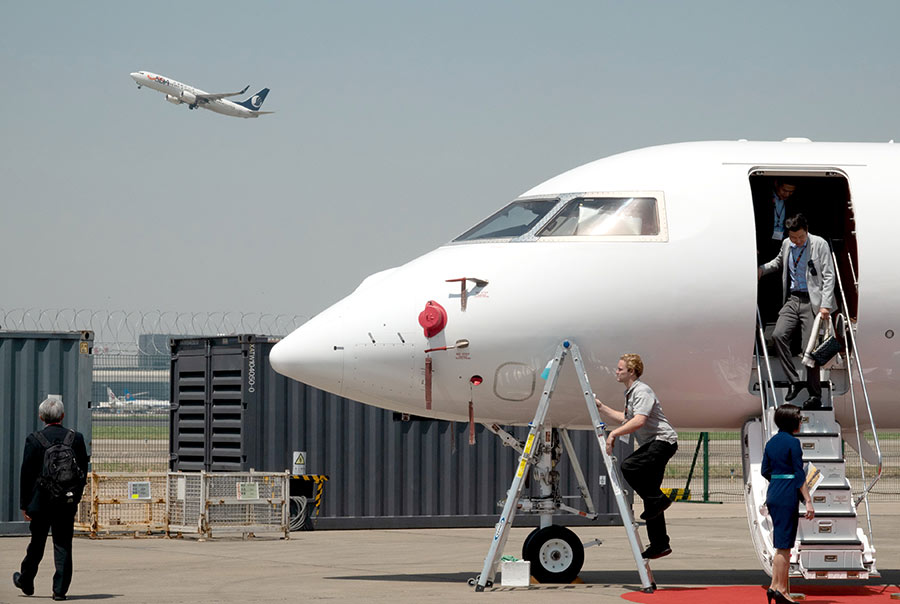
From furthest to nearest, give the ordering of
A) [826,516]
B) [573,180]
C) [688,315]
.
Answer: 1. [573,180]
2. [688,315]
3. [826,516]

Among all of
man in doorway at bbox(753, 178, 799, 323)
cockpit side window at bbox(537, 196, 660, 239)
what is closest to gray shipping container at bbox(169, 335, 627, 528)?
man in doorway at bbox(753, 178, 799, 323)

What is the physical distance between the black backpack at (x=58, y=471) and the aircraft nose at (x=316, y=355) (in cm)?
234

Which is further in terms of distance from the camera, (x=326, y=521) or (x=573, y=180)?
(x=326, y=521)

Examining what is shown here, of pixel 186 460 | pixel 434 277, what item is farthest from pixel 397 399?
pixel 186 460

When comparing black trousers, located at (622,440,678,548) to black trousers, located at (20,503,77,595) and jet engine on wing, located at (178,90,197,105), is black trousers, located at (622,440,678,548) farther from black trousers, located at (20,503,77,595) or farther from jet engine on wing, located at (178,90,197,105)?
jet engine on wing, located at (178,90,197,105)

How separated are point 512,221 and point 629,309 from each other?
1653 mm

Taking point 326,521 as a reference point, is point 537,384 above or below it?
above

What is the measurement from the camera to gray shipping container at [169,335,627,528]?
21.3 meters

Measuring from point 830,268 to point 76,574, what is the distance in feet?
30.0

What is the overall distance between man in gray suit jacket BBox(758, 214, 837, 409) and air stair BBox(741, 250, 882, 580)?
0.55 ft

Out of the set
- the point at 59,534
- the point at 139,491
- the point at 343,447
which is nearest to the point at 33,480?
the point at 59,534

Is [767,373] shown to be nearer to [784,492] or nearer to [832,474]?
[832,474]

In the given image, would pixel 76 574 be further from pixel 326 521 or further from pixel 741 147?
pixel 741 147

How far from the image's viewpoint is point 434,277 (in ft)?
43.3
